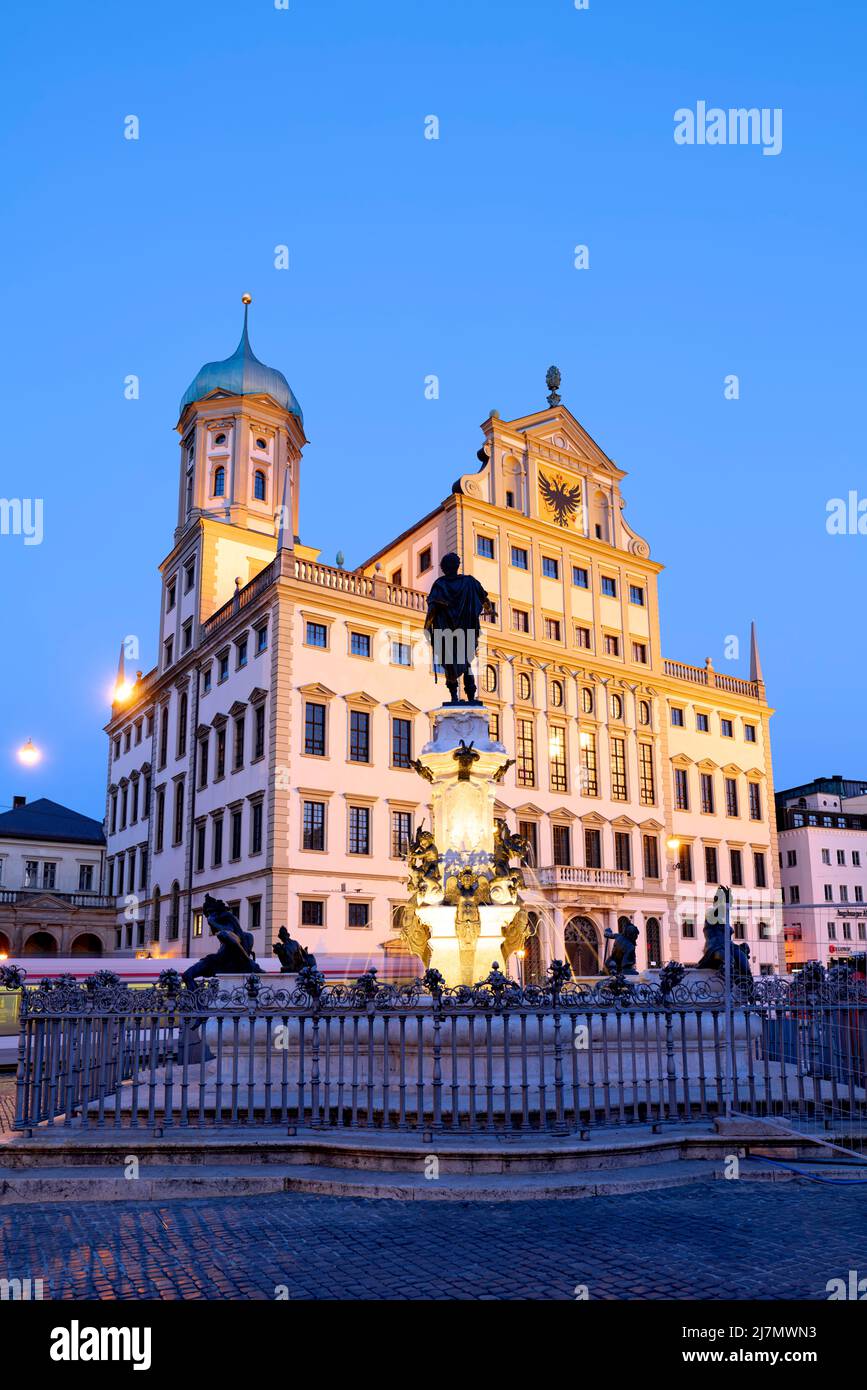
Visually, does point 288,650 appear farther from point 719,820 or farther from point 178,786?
point 719,820

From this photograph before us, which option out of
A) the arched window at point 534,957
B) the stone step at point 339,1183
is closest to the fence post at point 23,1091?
the stone step at point 339,1183

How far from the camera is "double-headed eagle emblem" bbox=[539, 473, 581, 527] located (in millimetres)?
50344

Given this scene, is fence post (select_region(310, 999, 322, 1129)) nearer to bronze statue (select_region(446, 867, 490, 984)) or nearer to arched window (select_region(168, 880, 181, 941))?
bronze statue (select_region(446, 867, 490, 984))

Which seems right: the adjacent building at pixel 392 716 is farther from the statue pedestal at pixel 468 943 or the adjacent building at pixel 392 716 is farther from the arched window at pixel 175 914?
the statue pedestal at pixel 468 943

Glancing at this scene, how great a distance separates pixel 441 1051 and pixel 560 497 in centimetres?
4339

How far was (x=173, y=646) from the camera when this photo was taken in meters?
52.8

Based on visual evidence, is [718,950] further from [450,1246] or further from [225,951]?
[450,1246]

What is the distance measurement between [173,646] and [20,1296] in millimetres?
48526

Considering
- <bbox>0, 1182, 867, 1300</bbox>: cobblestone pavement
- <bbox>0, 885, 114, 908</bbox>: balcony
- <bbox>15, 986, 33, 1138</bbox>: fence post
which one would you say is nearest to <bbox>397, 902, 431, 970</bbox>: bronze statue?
<bbox>15, 986, 33, 1138</bbox>: fence post

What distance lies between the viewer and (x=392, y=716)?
41.8 meters

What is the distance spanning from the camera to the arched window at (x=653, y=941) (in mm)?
47500

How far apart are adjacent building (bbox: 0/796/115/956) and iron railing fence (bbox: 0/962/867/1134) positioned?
51.8 metres

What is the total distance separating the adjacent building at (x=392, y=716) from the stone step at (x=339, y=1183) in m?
28.3
